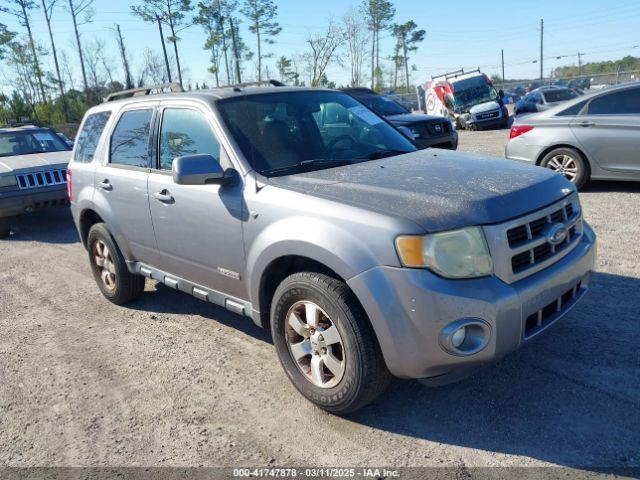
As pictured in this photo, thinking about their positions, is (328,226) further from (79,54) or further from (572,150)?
(79,54)

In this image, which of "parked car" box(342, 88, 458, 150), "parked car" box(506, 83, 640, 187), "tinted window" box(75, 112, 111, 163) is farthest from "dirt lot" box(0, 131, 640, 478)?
"parked car" box(342, 88, 458, 150)

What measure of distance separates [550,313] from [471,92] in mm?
21862

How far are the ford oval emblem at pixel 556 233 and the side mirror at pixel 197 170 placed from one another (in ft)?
6.53

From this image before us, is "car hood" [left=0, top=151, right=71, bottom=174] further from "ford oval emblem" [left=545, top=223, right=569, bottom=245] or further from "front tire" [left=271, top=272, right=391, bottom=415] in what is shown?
"ford oval emblem" [left=545, top=223, right=569, bottom=245]

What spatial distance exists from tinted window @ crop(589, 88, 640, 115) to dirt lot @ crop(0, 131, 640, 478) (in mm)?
3433

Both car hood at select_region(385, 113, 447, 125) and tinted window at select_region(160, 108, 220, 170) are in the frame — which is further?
car hood at select_region(385, 113, 447, 125)

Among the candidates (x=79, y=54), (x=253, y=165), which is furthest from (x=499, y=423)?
(x=79, y=54)

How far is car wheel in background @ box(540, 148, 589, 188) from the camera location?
7.72m

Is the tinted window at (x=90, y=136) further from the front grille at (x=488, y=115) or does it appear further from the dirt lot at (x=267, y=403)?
the front grille at (x=488, y=115)

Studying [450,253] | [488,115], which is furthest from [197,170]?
[488,115]

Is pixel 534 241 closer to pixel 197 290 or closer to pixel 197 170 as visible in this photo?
pixel 197 170

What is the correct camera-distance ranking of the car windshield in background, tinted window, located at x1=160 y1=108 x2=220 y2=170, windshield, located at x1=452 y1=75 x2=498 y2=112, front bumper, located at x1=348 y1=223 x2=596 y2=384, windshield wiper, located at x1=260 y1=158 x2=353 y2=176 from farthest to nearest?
windshield, located at x1=452 y1=75 x2=498 y2=112
the car windshield in background
tinted window, located at x1=160 y1=108 x2=220 y2=170
windshield wiper, located at x1=260 y1=158 x2=353 y2=176
front bumper, located at x1=348 y1=223 x2=596 y2=384

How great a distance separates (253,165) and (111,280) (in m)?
2.58

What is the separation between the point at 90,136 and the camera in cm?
527
